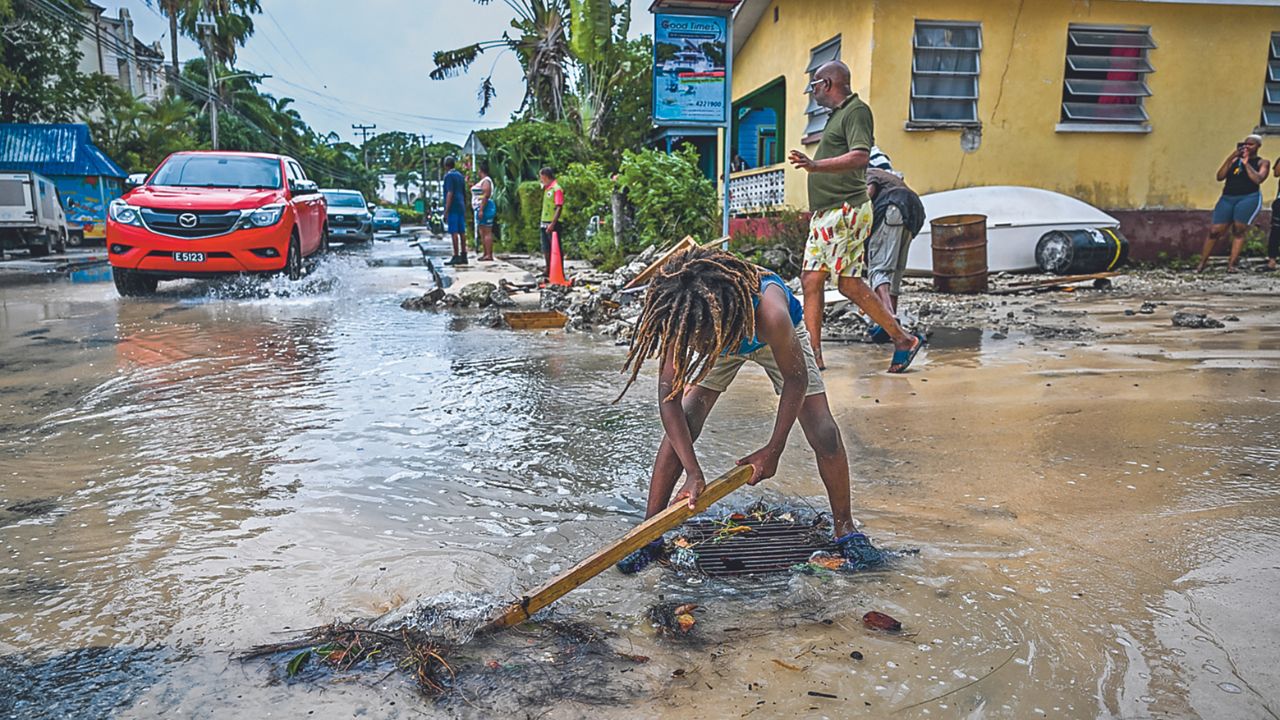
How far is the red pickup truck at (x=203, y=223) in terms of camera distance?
9.42m

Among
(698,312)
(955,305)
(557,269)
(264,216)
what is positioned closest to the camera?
(698,312)

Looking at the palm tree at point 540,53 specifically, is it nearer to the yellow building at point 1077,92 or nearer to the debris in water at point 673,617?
the yellow building at point 1077,92

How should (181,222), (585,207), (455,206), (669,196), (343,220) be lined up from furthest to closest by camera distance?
(343,220) → (585,207) → (455,206) → (669,196) → (181,222)

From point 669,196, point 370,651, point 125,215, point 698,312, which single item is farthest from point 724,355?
point 669,196

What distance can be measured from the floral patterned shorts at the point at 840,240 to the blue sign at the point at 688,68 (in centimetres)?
474

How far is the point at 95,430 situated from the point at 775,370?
356 centimetres

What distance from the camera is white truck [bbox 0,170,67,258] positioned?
58.4ft

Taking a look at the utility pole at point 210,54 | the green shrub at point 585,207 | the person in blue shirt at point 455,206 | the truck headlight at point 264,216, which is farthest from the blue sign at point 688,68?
the utility pole at point 210,54

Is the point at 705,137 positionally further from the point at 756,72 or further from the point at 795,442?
the point at 795,442

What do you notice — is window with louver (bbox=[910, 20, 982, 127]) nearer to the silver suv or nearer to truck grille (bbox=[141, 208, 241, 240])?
truck grille (bbox=[141, 208, 241, 240])

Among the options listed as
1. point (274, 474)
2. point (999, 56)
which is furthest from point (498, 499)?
point (999, 56)

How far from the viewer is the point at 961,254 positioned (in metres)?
8.94

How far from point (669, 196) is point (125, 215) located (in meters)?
6.69

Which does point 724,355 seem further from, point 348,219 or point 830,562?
point 348,219
